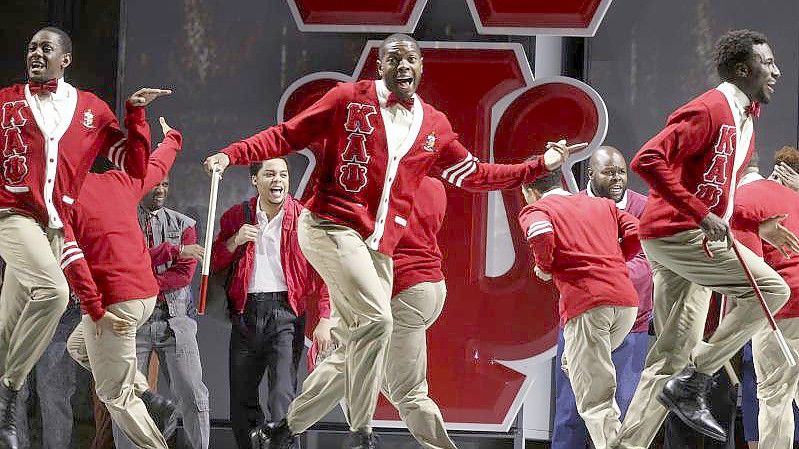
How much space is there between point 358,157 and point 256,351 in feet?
5.91

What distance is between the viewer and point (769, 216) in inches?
264

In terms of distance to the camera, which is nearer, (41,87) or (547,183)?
(41,87)

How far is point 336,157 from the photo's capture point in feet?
19.4

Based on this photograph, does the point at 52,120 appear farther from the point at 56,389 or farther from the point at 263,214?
the point at 56,389

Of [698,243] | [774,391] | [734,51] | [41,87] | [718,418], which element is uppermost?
[734,51]

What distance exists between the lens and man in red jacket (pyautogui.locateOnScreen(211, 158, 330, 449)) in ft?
23.4

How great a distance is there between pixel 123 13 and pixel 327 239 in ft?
9.85

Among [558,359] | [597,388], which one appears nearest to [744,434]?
[558,359]

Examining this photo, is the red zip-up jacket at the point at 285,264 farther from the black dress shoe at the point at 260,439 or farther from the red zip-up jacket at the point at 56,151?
the black dress shoe at the point at 260,439

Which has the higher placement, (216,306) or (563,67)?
(563,67)

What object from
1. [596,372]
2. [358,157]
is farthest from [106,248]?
[596,372]

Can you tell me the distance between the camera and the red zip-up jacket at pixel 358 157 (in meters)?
5.84

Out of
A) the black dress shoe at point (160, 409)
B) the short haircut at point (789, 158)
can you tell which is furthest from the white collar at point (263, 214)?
the short haircut at point (789, 158)

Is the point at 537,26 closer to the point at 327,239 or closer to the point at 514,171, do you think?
the point at 514,171
